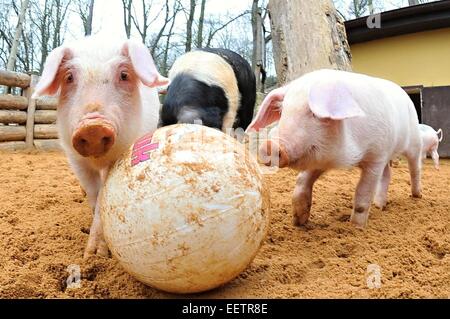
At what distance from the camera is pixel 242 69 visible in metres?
5.57

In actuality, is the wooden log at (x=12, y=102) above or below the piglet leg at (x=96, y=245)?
above

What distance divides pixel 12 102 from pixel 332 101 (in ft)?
23.9

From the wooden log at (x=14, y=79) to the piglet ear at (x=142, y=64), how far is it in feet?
22.3

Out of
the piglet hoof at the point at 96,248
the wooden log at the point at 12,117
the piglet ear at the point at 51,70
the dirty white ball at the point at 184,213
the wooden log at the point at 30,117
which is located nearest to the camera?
the dirty white ball at the point at 184,213

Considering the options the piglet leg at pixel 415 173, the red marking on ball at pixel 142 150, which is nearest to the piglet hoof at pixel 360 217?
the piglet leg at pixel 415 173

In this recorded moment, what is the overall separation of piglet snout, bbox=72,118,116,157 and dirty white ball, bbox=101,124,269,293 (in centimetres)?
15

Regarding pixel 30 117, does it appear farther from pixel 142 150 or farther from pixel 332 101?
pixel 142 150

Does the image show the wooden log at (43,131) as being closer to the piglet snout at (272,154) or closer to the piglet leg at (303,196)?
the piglet leg at (303,196)

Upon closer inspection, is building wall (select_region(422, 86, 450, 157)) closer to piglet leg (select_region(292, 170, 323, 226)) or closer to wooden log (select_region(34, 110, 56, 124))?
piglet leg (select_region(292, 170, 323, 226))

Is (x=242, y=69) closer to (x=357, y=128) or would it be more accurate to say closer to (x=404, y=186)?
(x=404, y=186)

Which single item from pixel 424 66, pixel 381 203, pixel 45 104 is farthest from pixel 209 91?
pixel 424 66

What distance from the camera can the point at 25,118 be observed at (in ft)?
28.4

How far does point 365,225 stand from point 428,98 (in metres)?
6.63

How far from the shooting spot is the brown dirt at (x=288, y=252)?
1.98m
